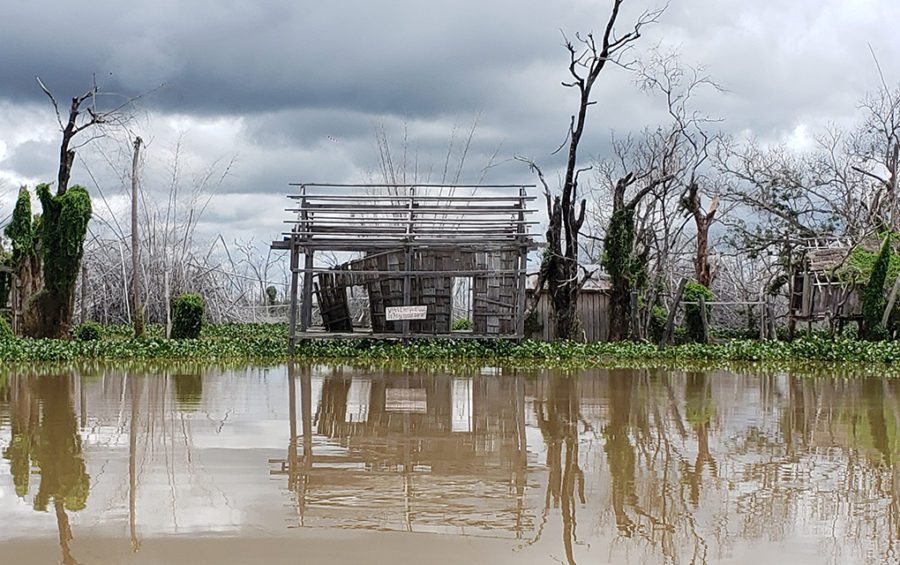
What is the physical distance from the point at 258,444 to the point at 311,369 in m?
10.2

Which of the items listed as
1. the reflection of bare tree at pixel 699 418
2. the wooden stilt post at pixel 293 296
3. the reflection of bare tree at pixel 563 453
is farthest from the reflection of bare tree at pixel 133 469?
the wooden stilt post at pixel 293 296

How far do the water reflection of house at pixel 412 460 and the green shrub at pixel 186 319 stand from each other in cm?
1302

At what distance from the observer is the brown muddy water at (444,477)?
6.65 metres

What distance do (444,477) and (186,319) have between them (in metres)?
20.8

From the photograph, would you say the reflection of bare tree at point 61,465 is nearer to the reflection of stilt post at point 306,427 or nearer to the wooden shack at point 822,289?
the reflection of stilt post at point 306,427

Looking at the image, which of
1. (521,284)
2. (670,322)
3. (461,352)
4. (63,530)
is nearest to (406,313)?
(461,352)

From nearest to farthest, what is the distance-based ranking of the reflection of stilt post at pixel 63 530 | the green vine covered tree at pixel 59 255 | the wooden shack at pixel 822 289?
1. the reflection of stilt post at pixel 63 530
2. the green vine covered tree at pixel 59 255
3. the wooden shack at pixel 822 289

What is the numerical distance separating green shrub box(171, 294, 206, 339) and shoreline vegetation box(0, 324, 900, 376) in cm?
358

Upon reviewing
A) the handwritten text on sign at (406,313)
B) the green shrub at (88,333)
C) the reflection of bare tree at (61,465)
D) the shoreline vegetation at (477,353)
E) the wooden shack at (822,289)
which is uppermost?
the wooden shack at (822,289)

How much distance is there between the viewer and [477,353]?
2355cm

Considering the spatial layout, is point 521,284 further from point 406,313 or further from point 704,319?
point 704,319

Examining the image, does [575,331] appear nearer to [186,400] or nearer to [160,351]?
[160,351]

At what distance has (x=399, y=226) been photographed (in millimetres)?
25656

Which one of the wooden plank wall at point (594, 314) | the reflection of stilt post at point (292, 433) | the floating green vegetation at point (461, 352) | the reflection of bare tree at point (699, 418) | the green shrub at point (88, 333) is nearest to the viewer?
the reflection of stilt post at point (292, 433)
